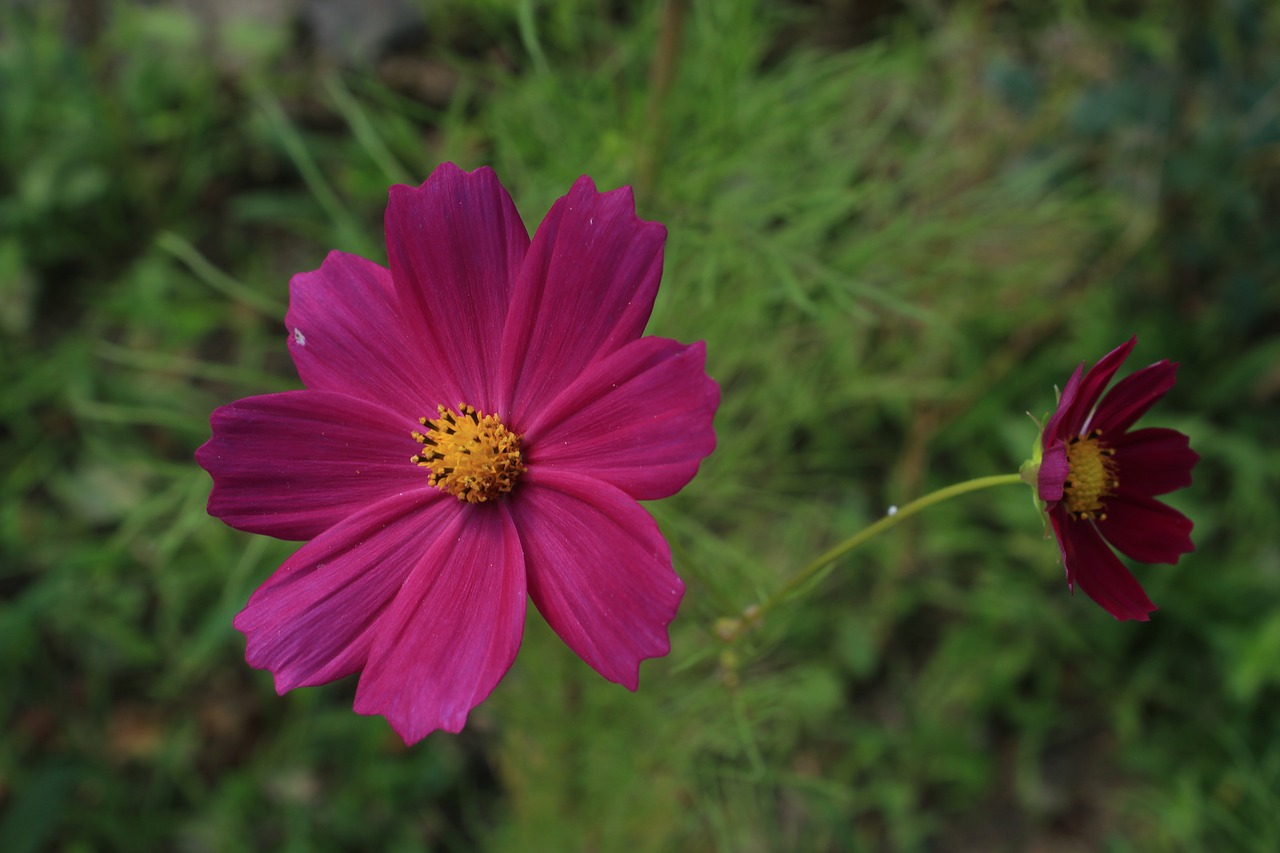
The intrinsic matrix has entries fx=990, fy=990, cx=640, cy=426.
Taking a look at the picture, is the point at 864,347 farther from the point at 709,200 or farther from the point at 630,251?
the point at 630,251

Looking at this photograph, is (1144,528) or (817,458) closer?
(1144,528)

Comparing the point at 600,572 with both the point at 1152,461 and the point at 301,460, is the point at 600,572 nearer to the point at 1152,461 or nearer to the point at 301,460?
the point at 301,460

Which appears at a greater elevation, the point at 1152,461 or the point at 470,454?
the point at 470,454

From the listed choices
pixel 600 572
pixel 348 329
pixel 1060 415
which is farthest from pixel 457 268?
pixel 1060 415

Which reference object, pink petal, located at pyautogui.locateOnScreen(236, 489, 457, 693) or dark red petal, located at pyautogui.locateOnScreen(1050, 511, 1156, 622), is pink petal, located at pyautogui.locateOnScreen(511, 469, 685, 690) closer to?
Result: pink petal, located at pyautogui.locateOnScreen(236, 489, 457, 693)

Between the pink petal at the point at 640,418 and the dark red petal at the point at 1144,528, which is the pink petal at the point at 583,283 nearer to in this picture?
the pink petal at the point at 640,418

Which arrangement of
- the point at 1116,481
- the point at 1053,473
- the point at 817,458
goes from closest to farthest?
the point at 1053,473 → the point at 1116,481 → the point at 817,458
